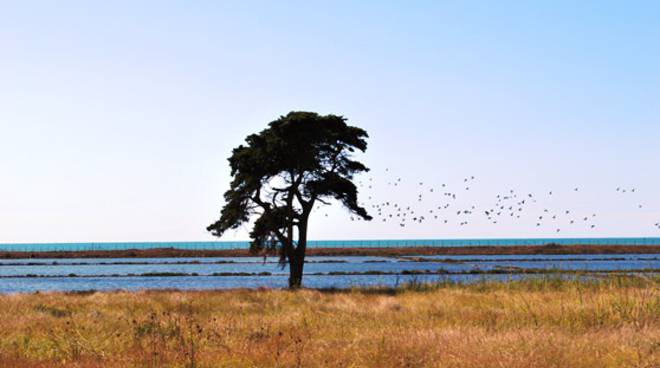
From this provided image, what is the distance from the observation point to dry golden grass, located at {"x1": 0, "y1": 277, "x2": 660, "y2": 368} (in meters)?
9.72

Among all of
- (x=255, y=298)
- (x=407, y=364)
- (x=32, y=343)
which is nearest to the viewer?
(x=407, y=364)

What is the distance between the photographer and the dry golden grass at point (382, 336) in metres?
9.72

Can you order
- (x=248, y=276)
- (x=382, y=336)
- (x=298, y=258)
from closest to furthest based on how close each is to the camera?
(x=382, y=336)
(x=298, y=258)
(x=248, y=276)

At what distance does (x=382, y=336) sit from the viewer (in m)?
11.6

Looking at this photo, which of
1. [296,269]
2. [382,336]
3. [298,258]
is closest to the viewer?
[382,336]

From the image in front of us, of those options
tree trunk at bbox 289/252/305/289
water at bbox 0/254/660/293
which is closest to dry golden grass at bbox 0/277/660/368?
water at bbox 0/254/660/293

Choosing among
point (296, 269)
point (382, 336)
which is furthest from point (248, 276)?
point (382, 336)

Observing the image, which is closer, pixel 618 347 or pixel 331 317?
pixel 618 347

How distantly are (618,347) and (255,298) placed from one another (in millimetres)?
18903

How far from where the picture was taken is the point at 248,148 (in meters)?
37.8

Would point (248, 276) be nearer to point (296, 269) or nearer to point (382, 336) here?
point (296, 269)

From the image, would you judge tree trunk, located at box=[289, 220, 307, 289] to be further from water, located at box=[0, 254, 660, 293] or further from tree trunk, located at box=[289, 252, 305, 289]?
water, located at box=[0, 254, 660, 293]

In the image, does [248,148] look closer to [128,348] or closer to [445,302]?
[445,302]

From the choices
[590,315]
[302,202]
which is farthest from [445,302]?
[302,202]
